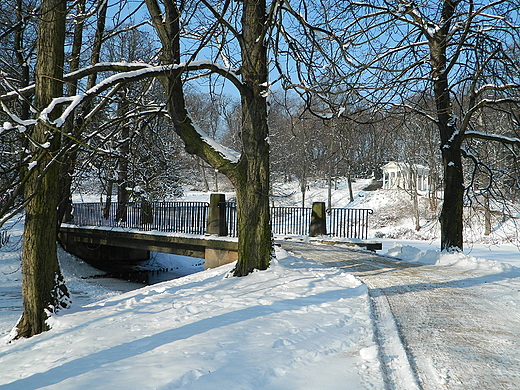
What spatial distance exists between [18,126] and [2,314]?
6.66 meters

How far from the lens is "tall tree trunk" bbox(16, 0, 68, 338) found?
19.7 ft

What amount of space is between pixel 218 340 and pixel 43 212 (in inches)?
149

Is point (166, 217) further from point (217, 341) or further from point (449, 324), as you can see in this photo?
point (449, 324)

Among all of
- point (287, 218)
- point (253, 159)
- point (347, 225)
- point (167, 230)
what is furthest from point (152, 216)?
point (253, 159)

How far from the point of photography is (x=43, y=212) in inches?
240

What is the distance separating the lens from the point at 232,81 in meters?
6.98

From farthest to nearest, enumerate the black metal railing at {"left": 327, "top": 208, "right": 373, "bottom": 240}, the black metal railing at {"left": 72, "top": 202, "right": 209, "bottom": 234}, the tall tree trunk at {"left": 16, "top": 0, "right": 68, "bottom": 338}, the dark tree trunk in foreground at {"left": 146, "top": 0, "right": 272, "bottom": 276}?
the black metal railing at {"left": 327, "top": 208, "right": 373, "bottom": 240}, the black metal railing at {"left": 72, "top": 202, "right": 209, "bottom": 234}, the dark tree trunk in foreground at {"left": 146, "top": 0, "right": 272, "bottom": 276}, the tall tree trunk at {"left": 16, "top": 0, "right": 68, "bottom": 338}

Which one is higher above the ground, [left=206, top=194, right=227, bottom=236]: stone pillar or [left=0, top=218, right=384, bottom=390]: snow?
[left=206, top=194, right=227, bottom=236]: stone pillar

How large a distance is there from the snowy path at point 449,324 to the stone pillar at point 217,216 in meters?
4.04

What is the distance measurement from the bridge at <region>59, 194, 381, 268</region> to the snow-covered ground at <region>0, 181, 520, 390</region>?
3778 mm

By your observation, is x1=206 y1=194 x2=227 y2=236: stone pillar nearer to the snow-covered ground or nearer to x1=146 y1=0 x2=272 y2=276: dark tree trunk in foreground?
the snow-covered ground

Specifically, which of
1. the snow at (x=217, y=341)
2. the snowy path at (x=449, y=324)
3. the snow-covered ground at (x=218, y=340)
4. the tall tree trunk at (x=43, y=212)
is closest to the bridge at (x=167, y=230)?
the snow-covered ground at (x=218, y=340)

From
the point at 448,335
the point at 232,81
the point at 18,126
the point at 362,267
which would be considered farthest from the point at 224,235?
the point at 448,335

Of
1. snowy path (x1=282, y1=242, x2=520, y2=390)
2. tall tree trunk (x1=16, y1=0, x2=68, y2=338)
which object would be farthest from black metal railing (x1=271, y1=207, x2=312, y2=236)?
tall tree trunk (x1=16, y1=0, x2=68, y2=338)
